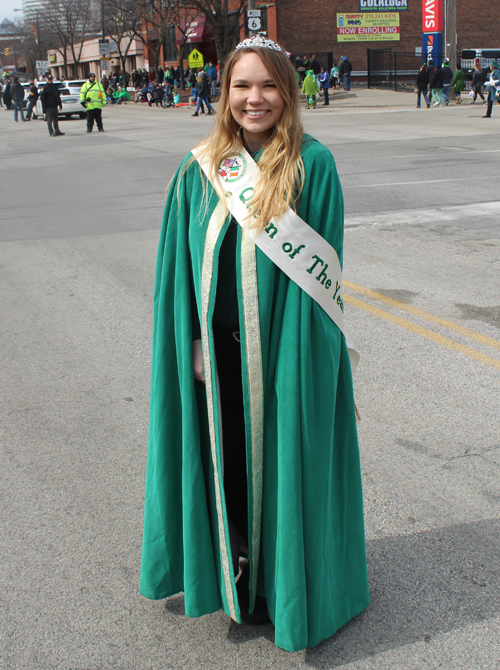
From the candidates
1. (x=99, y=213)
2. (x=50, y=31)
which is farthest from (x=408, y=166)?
(x=50, y=31)

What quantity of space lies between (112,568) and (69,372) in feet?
7.47

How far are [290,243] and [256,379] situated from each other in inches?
16.5

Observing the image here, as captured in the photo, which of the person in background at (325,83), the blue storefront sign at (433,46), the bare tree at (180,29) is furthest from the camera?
the bare tree at (180,29)

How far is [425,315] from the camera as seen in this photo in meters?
5.83

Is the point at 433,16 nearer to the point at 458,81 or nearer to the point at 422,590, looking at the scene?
the point at 458,81

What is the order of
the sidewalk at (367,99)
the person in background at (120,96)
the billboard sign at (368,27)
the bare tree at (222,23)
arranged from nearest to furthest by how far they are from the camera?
the sidewalk at (367,99) < the bare tree at (222,23) < the billboard sign at (368,27) < the person in background at (120,96)

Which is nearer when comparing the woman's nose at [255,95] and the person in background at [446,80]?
the woman's nose at [255,95]

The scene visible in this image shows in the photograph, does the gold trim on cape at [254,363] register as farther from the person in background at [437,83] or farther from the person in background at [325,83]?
the person in background at [325,83]

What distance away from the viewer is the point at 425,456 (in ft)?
12.2

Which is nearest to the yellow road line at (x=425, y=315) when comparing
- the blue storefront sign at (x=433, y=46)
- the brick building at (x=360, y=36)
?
the blue storefront sign at (x=433, y=46)

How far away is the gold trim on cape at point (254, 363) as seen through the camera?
86.2 inches

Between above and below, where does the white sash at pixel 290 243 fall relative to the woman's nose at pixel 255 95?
below

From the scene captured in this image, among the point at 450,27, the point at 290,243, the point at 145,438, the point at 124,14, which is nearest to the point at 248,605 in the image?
the point at 290,243

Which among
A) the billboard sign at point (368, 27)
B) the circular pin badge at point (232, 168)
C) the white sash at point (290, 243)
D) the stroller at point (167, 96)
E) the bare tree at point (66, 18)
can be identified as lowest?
the white sash at point (290, 243)
